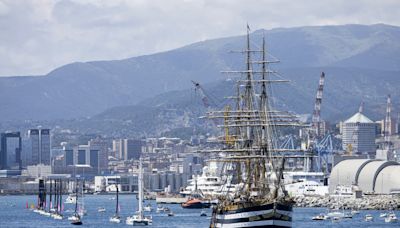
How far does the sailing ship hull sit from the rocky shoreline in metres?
91.4

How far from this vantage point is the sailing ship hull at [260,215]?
74500mm

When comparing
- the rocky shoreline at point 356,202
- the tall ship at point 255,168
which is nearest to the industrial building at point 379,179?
the rocky shoreline at point 356,202

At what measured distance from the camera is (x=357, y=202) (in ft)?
568

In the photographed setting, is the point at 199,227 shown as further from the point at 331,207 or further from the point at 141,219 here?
the point at 331,207

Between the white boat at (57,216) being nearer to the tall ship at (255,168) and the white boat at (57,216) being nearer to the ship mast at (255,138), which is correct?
the tall ship at (255,168)

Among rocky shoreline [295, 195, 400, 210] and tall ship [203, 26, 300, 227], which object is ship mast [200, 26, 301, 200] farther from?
rocky shoreline [295, 195, 400, 210]

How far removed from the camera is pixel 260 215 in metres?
74.6

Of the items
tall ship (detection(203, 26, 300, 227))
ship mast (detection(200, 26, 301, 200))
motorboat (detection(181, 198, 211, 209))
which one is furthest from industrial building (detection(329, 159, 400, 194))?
ship mast (detection(200, 26, 301, 200))

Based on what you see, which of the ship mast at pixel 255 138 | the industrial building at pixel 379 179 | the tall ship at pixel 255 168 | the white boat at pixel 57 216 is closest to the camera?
the tall ship at pixel 255 168

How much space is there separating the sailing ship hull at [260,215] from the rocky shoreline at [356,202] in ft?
300

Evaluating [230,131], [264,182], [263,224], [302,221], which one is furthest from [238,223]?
[302,221]

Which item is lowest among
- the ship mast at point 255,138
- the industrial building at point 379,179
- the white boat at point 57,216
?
the white boat at point 57,216

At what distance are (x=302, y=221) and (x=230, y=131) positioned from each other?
47.0 ft

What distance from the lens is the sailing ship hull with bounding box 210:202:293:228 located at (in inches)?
2933
